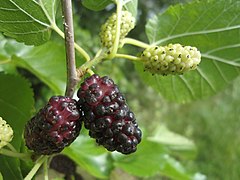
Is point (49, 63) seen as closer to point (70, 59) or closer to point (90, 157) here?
point (90, 157)

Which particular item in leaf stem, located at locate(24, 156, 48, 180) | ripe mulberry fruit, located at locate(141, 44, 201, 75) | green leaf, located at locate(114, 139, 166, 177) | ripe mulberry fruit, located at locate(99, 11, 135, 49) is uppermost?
ripe mulberry fruit, located at locate(99, 11, 135, 49)

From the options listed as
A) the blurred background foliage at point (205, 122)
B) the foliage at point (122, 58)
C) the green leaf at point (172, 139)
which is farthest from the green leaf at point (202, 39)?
the blurred background foliage at point (205, 122)

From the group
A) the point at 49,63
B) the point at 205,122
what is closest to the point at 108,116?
the point at 49,63

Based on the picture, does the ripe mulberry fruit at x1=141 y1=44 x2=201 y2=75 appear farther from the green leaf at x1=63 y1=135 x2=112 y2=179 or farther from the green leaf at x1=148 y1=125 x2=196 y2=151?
the green leaf at x1=148 y1=125 x2=196 y2=151

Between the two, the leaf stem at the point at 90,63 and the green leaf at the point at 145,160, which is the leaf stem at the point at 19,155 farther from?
the green leaf at the point at 145,160

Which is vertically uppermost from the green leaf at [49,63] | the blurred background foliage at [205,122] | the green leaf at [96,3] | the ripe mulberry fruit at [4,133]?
the green leaf at [96,3]

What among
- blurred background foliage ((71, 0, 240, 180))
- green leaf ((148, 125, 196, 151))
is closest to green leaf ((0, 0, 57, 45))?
green leaf ((148, 125, 196, 151))
